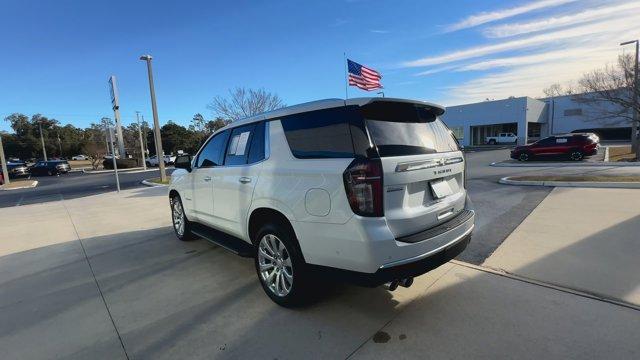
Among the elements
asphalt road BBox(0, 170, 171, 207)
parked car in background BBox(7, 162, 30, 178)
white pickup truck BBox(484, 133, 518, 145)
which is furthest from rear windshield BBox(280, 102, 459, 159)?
white pickup truck BBox(484, 133, 518, 145)

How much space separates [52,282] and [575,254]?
680 cm

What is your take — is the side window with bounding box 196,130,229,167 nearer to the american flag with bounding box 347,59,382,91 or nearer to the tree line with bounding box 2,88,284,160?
the american flag with bounding box 347,59,382,91

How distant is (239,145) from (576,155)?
22.2 m

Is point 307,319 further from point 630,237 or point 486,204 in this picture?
point 486,204

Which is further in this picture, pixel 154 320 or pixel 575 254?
pixel 575 254

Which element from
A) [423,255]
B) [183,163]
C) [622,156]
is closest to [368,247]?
[423,255]

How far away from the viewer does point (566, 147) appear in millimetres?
20047

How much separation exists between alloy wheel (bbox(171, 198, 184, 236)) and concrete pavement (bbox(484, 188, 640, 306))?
4.82 meters

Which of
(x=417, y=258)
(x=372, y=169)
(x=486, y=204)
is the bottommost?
(x=486, y=204)

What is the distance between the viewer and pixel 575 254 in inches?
174

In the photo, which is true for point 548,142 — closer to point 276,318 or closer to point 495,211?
point 495,211

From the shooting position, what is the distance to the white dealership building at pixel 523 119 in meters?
46.8

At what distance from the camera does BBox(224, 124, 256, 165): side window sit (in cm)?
401

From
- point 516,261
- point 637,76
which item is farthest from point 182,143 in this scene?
point 516,261
